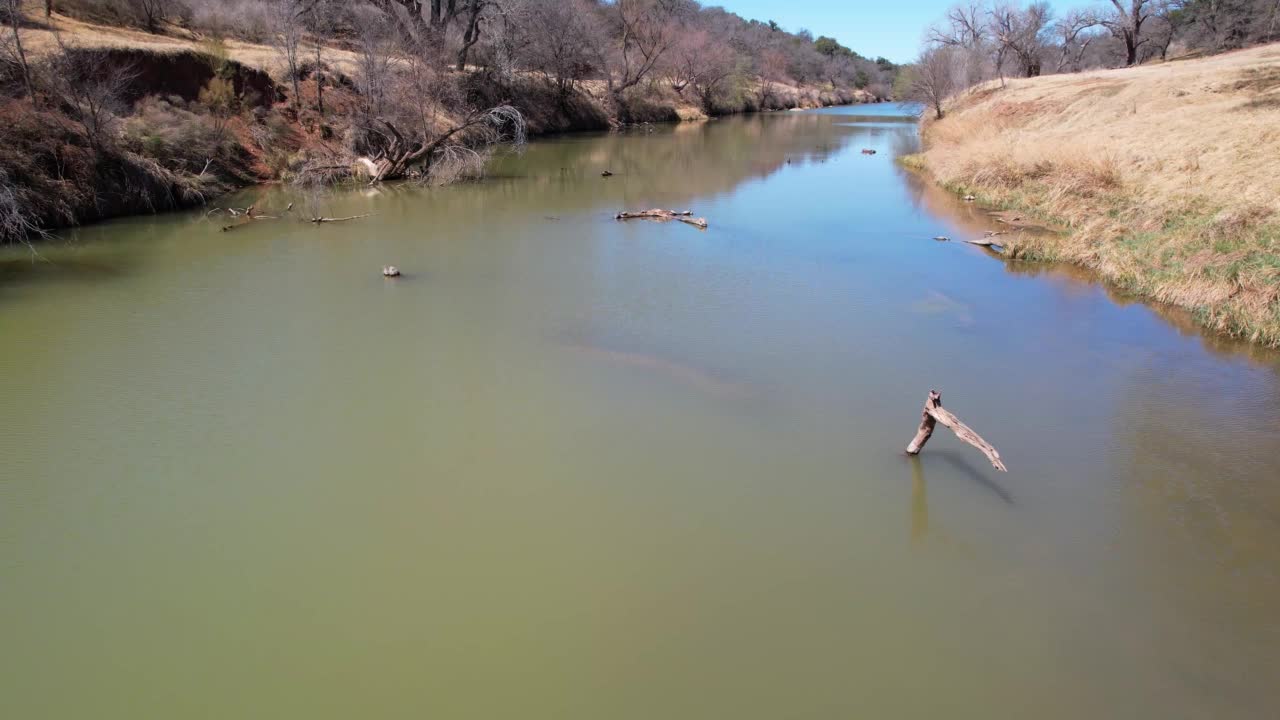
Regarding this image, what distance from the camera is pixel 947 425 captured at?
5.58 m

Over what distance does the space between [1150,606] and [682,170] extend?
21.3m

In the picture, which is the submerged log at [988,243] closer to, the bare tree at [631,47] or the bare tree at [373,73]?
the bare tree at [373,73]

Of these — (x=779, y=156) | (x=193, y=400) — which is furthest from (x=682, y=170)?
(x=193, y=400)

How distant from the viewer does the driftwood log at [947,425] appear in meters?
5.21

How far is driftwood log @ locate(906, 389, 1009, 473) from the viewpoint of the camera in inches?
205

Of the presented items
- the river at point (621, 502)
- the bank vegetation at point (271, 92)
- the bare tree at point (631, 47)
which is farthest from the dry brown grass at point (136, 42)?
the bare tree at point (631, 47)

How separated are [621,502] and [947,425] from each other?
8.41 feet

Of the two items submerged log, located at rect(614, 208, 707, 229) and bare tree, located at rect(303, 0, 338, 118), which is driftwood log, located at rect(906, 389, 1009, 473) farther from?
bare tree, located at rect(303, 0, 338, 118)

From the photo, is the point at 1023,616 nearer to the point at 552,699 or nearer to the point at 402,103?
the point at 552,699

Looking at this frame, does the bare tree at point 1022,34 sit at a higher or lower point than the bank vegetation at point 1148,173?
higher

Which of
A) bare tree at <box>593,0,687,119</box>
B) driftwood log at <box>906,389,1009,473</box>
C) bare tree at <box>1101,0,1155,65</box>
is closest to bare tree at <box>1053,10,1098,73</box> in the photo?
bare tree at <box>1101,0,1155,65</box>

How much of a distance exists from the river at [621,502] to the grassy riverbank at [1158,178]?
2.67 feet

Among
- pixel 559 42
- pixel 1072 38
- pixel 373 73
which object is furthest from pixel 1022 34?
pixel 373 73

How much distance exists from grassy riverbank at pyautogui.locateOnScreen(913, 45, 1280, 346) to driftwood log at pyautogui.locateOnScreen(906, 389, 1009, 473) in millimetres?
5627
